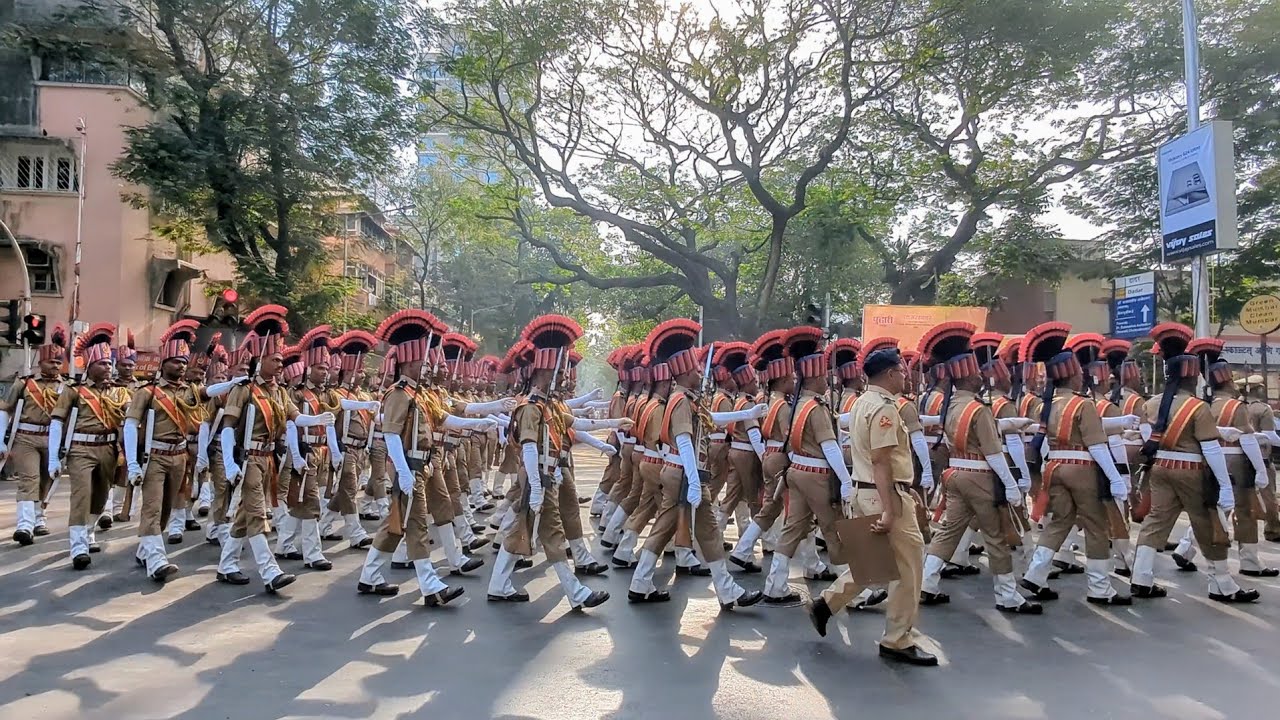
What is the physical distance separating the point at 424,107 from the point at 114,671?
19.4 metres

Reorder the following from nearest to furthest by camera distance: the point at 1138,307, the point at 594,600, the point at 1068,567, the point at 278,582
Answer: the point at 594,600
the point at 278,582
the point at 1068,567
the point at 1138,307

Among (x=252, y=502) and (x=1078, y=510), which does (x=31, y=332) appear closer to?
(x=252, y=502)

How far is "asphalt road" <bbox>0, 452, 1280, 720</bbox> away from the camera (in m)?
4.91

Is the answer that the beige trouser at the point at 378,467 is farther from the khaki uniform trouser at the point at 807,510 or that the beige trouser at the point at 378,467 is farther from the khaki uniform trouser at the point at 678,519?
the khaki uniform trouser at the point at 807,510

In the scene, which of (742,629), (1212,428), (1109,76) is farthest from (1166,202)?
(742,629)

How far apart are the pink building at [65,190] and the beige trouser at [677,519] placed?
21.6 metres

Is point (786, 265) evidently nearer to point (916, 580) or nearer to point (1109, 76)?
point (1109, 76)

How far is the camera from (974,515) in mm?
6973

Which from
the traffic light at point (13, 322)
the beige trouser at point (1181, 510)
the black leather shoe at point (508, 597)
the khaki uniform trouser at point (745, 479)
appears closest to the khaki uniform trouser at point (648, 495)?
the black leather shoe at point (508, 597)

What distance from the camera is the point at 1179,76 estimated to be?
20484mm

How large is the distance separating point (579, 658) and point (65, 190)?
24.3m

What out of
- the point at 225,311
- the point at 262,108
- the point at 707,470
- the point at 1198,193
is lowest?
the point at 707,470

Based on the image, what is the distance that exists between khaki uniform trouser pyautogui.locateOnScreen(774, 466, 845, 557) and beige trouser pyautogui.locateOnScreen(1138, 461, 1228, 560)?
9.71ft

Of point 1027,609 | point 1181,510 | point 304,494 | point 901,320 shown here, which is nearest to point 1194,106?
point 901,320
